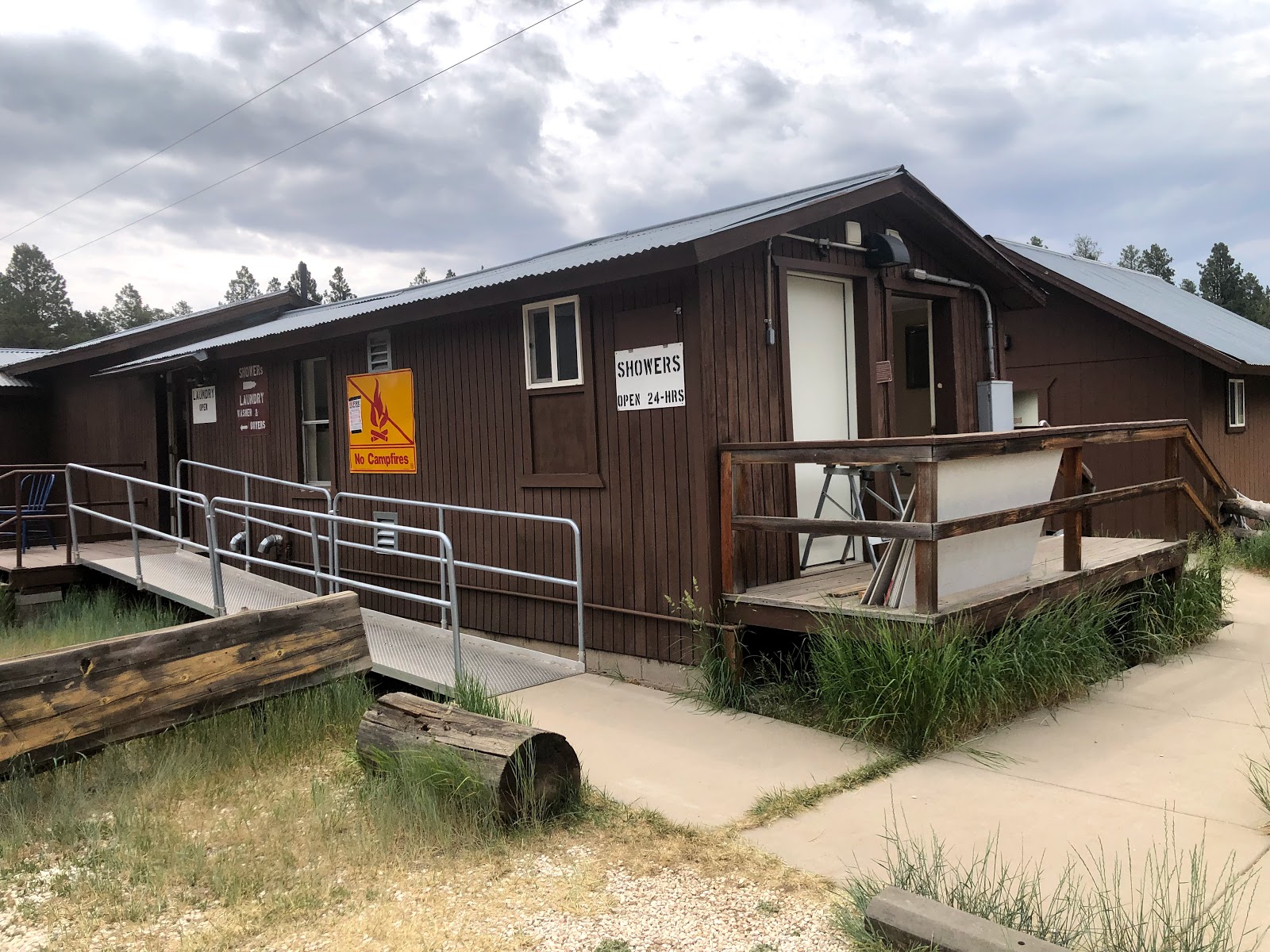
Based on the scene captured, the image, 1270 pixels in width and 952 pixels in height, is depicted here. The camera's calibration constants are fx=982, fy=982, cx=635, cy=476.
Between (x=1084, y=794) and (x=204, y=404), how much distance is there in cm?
1000

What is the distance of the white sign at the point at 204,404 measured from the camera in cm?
1111

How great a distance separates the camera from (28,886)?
374cm

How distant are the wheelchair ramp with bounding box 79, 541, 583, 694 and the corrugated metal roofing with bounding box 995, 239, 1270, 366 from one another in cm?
1008

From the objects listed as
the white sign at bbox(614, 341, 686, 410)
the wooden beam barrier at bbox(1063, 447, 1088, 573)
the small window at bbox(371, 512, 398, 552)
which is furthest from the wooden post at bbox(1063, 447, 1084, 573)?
the small window at bbox(371, 512, 398, 552)

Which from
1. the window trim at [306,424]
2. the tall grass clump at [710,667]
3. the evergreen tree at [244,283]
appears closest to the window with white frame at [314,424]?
the window trim at [306,424]

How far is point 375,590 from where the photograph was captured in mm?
6984

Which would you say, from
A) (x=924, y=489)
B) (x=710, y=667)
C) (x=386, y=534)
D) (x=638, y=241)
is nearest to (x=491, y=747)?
(x=710, y=667)

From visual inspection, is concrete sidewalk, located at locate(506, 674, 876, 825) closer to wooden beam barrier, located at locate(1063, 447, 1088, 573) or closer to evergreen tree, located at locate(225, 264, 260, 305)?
wooden beam barrier, located at locate(1063, 447, 1088, 573)

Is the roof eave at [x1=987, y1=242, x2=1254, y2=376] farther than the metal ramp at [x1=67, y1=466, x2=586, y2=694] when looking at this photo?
Yes

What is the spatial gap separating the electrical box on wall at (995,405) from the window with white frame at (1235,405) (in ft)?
21.8

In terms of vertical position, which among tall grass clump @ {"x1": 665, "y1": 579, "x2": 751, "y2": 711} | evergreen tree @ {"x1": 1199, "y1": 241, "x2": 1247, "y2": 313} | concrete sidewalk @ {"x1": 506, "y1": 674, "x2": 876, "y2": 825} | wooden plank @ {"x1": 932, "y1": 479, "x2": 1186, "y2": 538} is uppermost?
evergreen tree @ {"x1": 1199, "y1": 241, "x2": 1247, "y2": 313}

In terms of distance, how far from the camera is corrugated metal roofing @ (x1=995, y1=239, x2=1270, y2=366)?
13.4m

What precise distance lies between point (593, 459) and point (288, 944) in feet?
13.9

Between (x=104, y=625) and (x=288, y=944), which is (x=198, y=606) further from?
(x=288, y=944)
